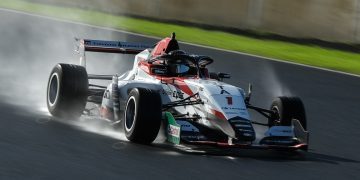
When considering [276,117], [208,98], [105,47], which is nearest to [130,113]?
[208,98]

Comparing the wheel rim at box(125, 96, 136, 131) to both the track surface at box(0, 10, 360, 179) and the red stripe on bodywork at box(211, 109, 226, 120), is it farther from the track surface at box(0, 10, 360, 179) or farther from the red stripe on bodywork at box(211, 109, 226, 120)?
the red stripe on bodywork at box(211, 109, 226, 120)

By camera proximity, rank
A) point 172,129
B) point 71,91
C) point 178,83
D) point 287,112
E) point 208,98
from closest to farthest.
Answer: point 172,129 < point 208,98 < point 178,83 < point 287,112 < point 71,91

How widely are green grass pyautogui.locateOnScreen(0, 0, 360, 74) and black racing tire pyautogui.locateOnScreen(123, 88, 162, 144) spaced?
8103mm

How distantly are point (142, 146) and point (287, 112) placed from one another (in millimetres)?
1904

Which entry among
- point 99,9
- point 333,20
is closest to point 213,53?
point 333,20

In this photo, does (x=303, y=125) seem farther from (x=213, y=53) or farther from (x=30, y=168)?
(x=213, y=53)

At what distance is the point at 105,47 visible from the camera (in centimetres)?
1280

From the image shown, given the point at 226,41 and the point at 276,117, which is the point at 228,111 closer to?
the point at 276,117

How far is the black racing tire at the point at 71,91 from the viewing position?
11500mm

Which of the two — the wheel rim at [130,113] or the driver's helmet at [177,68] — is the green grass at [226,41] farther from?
the wheel rim at [130,113]

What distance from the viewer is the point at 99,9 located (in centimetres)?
2283

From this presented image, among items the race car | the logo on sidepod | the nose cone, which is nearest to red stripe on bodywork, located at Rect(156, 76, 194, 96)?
the race car

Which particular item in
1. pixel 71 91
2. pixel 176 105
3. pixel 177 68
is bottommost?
pixel 176 105

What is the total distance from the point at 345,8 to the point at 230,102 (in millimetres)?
9682
